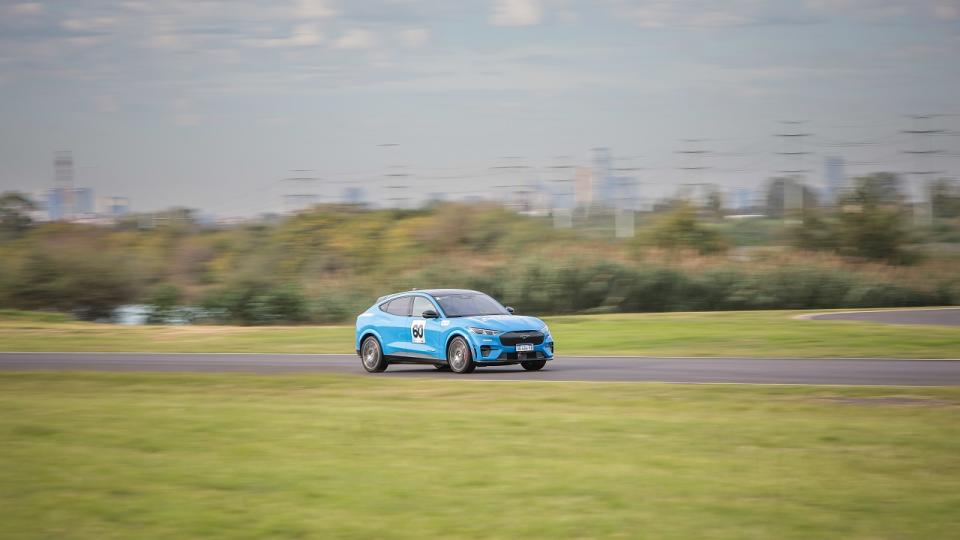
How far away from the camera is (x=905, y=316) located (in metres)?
37.4

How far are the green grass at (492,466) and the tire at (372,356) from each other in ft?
19.4

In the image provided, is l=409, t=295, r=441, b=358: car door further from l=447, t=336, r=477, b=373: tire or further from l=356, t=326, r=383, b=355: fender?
l=356, t=326, r=383, b=355: fender

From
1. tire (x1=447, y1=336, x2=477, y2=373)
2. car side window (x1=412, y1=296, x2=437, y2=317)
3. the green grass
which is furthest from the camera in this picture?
car side window (x1=412, y1=296, x2=437, y2=317)

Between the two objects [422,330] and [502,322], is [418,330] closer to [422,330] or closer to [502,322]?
[422,330]

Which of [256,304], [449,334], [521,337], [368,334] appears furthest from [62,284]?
[521,337]

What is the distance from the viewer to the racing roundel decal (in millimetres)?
21672

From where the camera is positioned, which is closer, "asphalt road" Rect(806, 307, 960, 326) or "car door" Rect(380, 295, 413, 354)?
"car door" Rect(380, 295, 413, 354)

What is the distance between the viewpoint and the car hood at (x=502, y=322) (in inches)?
827

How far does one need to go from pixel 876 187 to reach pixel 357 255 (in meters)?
26.0

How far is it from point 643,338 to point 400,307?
31.8 feet

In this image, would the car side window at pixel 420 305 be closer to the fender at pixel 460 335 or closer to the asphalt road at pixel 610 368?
the fender at pixel 460 335

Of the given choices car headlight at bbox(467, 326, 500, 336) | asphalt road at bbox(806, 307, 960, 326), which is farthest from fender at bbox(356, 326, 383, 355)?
asphalt road at bbox(806, 307, 960, 326)

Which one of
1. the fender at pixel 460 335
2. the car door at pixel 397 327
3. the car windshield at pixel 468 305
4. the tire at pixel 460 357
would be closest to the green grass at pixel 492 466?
the fender at pixel 460 335

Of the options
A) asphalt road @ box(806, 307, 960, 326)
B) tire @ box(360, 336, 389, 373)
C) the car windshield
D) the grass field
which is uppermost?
the car windshield
